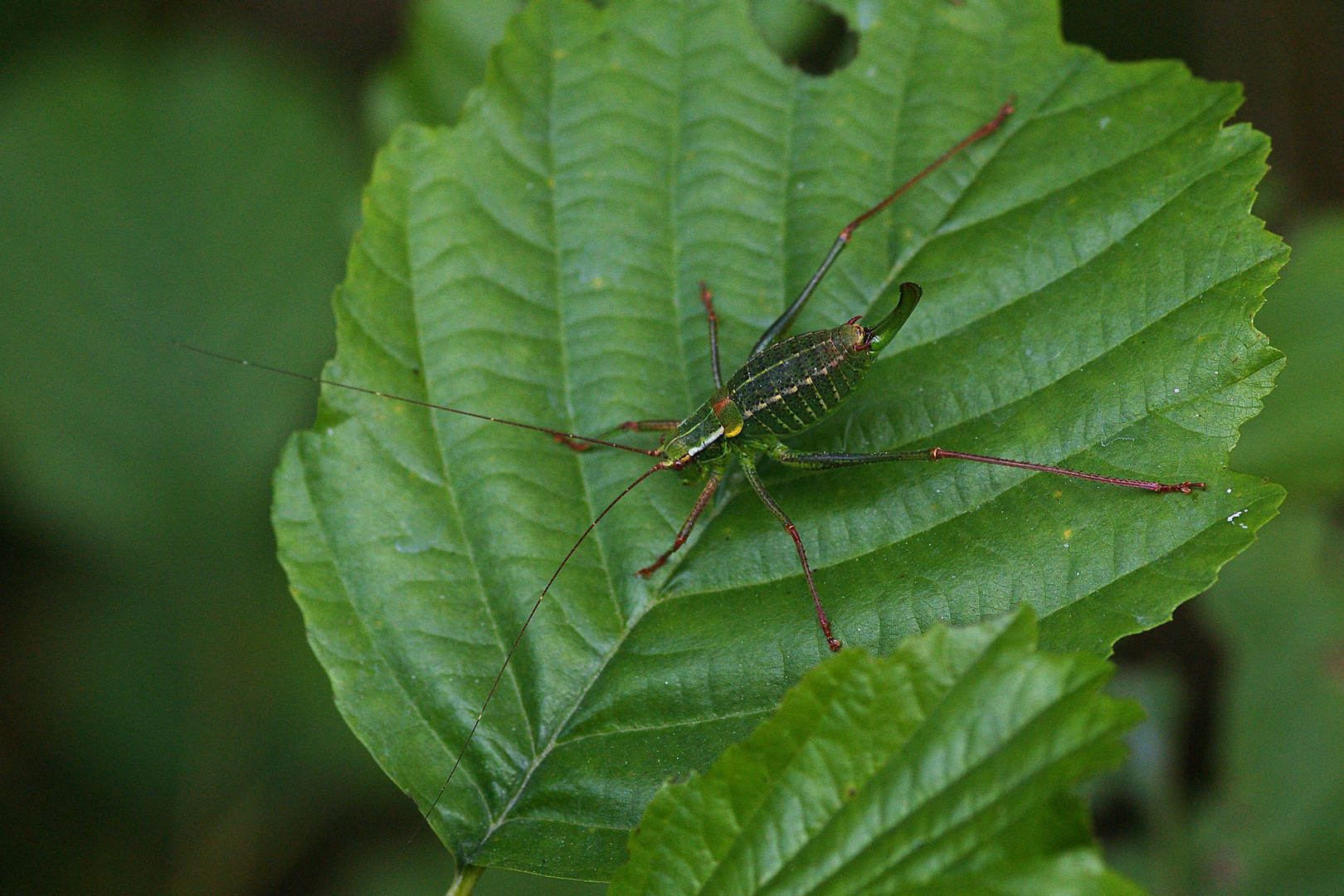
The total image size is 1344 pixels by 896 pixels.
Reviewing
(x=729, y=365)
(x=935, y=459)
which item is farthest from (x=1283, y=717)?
(x=729, y=365)

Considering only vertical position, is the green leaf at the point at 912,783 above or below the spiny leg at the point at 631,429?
below

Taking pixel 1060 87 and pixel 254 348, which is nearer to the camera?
pixel 1060 87

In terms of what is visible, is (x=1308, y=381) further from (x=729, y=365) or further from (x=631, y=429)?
(x=631, y=429)

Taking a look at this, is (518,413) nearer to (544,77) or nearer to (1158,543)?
(544,77)

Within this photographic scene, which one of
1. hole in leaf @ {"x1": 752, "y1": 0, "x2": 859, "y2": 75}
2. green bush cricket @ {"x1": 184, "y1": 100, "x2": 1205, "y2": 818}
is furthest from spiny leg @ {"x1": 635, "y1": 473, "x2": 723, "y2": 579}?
hole in leaf @ {"x1": 752, "y1": 0, "x2": 859, "y2": 75}

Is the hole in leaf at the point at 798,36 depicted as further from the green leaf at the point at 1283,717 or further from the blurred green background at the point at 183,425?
the green leaf at the point at 1283,717

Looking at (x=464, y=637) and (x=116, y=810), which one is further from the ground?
(x=464, y=637)

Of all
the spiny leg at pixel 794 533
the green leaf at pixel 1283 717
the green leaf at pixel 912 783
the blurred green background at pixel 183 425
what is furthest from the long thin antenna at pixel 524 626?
the green leaf at pixel 1283 717

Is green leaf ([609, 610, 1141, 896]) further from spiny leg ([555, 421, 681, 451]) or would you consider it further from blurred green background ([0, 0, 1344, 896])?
blurred green background ([0, 0, 1344, 896])

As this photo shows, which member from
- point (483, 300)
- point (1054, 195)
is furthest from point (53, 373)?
point (1054, 195)
